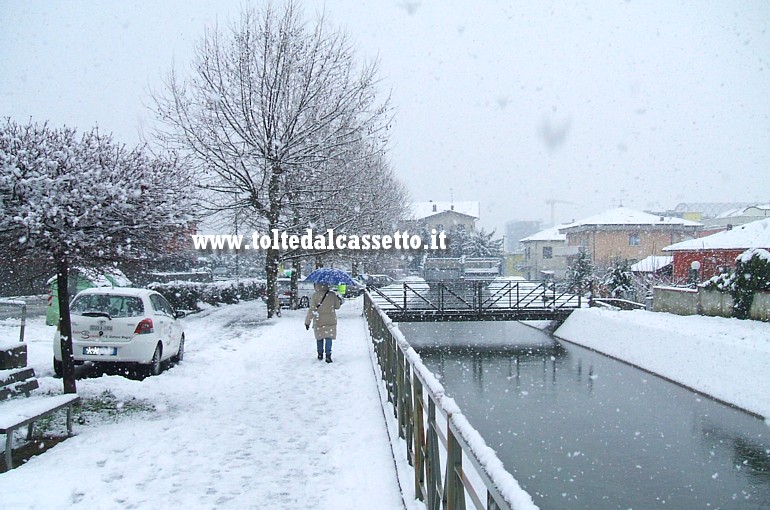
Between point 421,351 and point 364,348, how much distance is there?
8.71m

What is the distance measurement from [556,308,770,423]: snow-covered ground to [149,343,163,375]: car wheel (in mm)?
12540

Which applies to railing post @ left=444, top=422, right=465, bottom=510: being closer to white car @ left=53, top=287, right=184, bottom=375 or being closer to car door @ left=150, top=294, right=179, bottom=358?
white car @ left=53, top=287, right=184, bottom=375

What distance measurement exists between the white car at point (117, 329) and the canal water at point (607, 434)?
5958 millimetres

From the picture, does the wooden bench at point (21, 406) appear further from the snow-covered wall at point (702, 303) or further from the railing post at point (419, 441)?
the snow-covered wall at point (702, 303)

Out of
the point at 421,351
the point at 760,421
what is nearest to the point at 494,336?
the point at 421,351

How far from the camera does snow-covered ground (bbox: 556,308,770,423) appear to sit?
14227 mm

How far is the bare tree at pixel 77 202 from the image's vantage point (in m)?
6.03

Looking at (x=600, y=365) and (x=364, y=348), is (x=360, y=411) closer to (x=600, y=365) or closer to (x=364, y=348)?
(x=364, y=348)

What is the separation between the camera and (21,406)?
5625 mm

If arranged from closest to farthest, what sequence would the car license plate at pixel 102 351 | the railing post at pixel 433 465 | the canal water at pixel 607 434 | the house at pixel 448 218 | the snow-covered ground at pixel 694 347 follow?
the railing post at pixel 433 465, the canal water at pixel 607 434, the car license plate at pixel 102 351, the snow-covered ground at pixel 694 347, the house at pixel 448 218

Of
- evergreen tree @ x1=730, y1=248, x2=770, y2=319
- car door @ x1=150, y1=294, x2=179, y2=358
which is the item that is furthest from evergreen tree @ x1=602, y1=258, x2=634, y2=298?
car door @ x1=150, y1=294, x2=179, y2=358

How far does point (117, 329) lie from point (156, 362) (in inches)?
34.9

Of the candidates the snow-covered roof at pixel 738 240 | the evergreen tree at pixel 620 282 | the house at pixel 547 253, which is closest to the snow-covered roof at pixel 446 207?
the house at pixel 547 253

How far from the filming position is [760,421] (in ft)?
42.4
